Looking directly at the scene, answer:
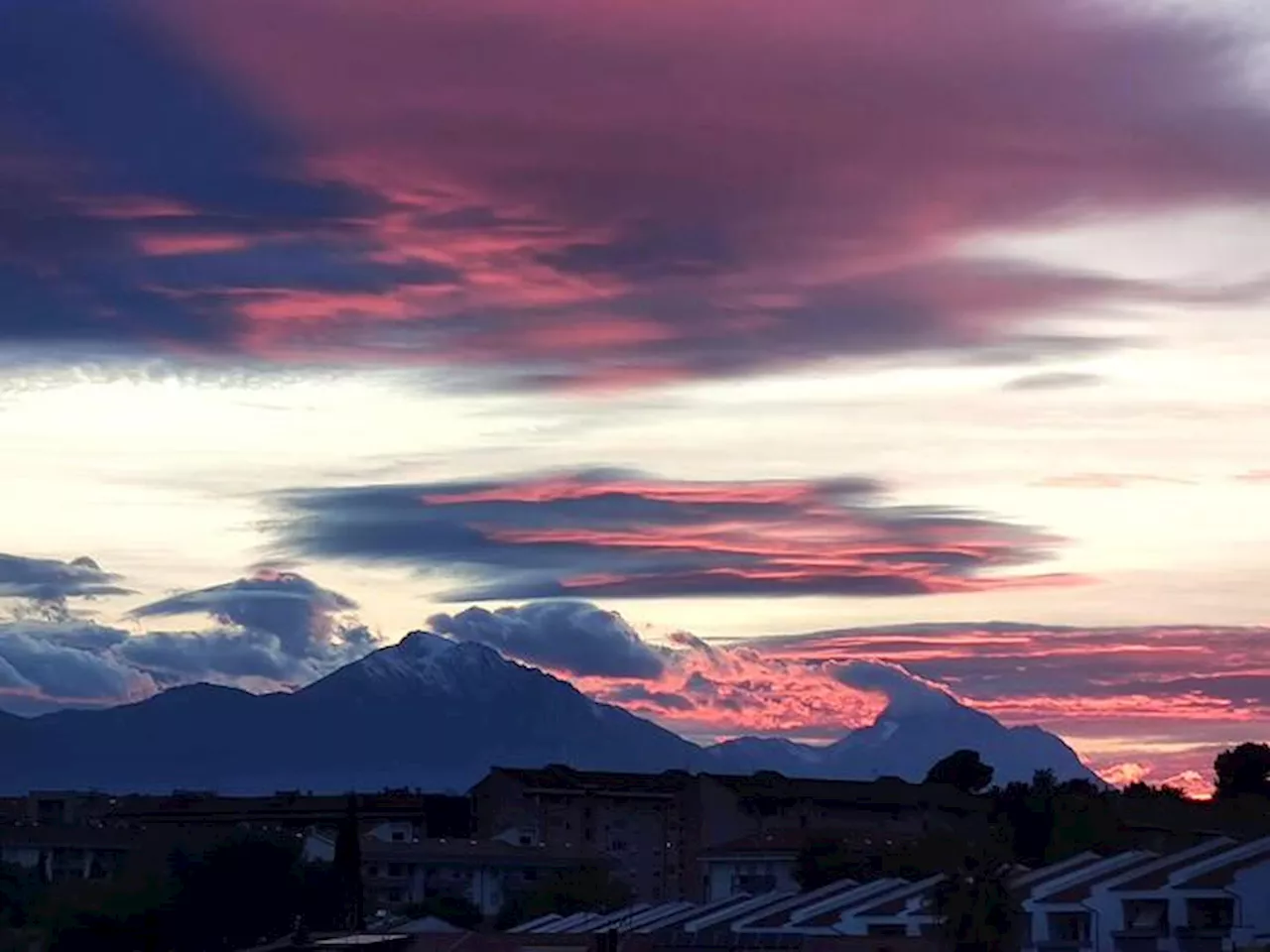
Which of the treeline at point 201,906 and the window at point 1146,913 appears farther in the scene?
the treeline at point 201,906

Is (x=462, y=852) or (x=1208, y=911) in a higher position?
(x=462, y=852)

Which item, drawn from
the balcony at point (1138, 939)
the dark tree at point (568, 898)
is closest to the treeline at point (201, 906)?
the dark tree at point (568, 898)

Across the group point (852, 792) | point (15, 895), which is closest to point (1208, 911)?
point (15, 895)

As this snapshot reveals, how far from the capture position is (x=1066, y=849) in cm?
13562

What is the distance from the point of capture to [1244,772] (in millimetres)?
184500

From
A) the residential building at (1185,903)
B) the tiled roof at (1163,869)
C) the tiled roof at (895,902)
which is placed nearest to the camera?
the residential building at (1185,903)

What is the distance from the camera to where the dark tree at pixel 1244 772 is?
18288 cm

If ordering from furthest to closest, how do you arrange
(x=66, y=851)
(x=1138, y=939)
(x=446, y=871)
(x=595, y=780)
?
1. (x=595, y=780)
2. (x=66, y=851)
3. (x=446, y=871)
4. (x=1138, y=939)

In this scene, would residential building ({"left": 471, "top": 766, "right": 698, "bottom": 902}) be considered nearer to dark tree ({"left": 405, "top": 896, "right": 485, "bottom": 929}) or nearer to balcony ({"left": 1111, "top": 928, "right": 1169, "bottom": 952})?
dark tree ({"left": 405, "top": 896, "right": 485, "bottom": 929})

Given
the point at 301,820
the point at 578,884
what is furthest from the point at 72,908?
the point at 301,820

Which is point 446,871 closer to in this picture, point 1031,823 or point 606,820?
point 606,820

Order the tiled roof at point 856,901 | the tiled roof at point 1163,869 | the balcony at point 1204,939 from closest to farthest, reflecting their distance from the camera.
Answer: the balcony at point 1204,939 → the tiled roof at point 1163,869 → the tiled roof at point 856,901

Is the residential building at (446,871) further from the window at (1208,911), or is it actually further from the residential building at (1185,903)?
the window at (1208,911)

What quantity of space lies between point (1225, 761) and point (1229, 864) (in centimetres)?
8984
